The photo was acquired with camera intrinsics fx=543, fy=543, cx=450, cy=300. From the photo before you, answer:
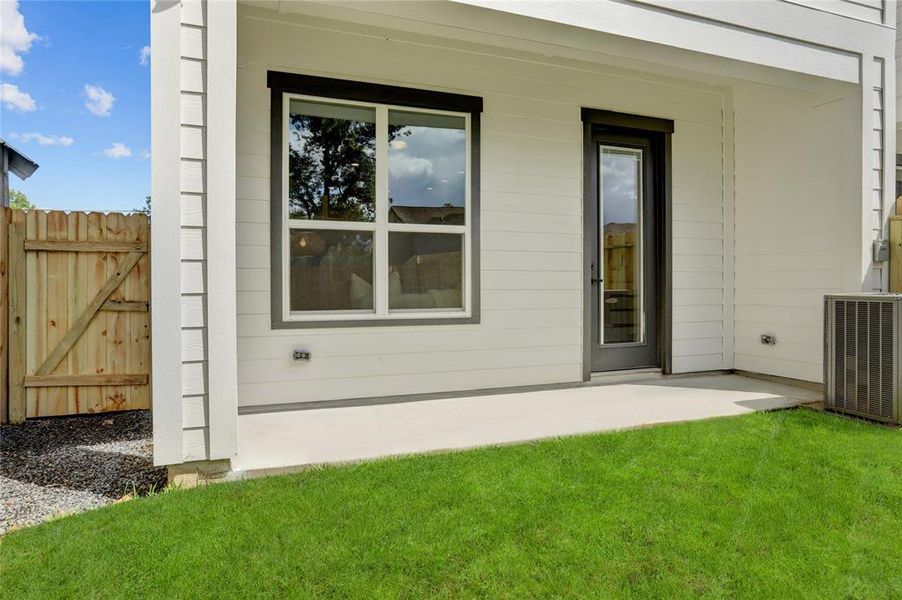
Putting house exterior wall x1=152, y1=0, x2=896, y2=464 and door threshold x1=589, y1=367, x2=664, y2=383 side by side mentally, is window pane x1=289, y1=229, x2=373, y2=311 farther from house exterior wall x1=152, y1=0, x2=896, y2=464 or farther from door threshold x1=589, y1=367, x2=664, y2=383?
door threshold x1=589, y1=367, x2=664, y2=383

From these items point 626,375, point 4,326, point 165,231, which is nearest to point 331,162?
point 165,231

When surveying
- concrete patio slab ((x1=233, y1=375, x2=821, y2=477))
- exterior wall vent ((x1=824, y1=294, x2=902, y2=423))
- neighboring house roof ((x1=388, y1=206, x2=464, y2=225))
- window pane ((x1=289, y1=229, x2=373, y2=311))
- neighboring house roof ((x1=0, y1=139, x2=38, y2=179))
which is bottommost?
concrete patio slab ((x1=233, y1=375, x2=821, y2=477))

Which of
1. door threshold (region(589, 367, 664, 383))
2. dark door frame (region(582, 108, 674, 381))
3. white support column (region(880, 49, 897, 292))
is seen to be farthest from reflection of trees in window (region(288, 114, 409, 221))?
white support column (region(880, 49, 897, 292))

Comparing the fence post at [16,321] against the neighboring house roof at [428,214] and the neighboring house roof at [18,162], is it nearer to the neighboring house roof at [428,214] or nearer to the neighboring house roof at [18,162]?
the neighboring house roof at [428,214]

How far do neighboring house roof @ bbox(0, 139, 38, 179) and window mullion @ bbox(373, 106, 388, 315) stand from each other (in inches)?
201

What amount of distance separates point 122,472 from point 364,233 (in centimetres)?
218

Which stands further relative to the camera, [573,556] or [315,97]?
[315,97]

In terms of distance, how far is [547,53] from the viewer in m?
3.60

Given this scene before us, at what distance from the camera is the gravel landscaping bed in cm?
250

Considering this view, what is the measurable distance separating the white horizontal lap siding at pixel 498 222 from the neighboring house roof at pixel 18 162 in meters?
4.61

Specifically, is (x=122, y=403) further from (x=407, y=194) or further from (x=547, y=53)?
(x=547, y=53)

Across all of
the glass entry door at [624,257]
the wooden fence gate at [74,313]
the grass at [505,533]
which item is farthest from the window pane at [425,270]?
the wooden fence gate at [74,313]

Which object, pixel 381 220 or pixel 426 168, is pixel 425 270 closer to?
pixel 381 220

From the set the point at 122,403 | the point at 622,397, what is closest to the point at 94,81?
the point at 122,403
